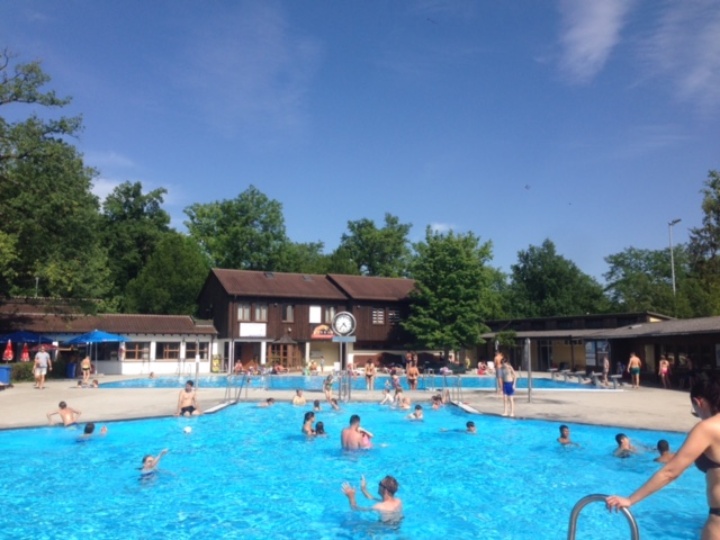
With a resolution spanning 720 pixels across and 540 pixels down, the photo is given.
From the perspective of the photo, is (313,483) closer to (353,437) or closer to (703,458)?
(353,437)

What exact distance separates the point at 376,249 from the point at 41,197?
4811 centimetres

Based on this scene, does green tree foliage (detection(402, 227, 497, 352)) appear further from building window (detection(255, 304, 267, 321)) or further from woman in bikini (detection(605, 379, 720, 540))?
woman in bikini (detection(605, 379, 720, 540))

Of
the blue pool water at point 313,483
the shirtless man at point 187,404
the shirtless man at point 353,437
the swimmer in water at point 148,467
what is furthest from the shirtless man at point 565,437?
the shirtless man at point 187,404

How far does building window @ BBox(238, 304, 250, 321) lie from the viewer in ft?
151

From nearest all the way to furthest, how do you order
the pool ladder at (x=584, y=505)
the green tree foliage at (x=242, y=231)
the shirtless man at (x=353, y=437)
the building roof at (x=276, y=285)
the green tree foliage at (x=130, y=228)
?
the pool ladder at (x=584, y=505), the shirtless man at (x=353, y=437), the building roof at (x=276, y=285), the green tree foliage at (x=130, y=228), the green tree foliage at (x=242, y=231)

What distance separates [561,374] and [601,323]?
591cm

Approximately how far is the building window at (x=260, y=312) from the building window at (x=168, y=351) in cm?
628

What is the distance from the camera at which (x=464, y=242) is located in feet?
156

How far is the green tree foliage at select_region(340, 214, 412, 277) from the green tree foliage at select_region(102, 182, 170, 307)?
22.1m

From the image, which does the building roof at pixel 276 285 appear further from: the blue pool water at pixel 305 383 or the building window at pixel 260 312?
the blue pool water at pixel 305 383

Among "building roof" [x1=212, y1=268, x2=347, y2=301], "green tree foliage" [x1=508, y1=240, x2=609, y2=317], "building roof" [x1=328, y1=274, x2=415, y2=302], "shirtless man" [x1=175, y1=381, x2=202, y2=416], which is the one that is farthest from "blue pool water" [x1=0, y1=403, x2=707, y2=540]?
"green tree foliage" [x1=508, y1=240, x2=609, y2=317]

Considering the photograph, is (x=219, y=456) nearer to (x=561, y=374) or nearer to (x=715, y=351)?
(x=715, y=351)

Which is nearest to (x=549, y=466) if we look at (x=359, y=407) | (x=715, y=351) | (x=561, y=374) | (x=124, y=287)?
(x=359, y=407)

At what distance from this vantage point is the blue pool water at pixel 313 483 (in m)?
9.52
